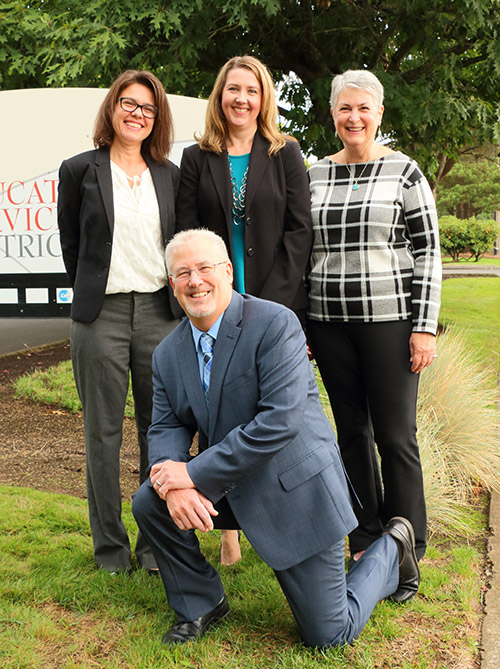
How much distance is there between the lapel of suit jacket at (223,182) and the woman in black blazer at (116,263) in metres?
0.24

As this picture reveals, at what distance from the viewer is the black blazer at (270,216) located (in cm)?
316

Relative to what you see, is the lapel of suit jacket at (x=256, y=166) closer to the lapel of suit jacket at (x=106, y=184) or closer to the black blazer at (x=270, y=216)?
the black blazer at (x=270, y=216)

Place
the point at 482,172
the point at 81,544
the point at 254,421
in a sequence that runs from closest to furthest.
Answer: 1. the point at 254,421
2. the point at 81,544
3. the point at 482,172

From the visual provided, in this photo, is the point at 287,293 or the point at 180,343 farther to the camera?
the point at 287,293

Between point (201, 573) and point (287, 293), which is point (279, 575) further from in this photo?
point (287, 293)

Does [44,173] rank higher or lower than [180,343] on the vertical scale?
higher

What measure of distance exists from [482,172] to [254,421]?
4713 cm

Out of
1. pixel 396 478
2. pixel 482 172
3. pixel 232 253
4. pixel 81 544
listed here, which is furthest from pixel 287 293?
pixel 482 172

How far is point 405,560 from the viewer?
306cm

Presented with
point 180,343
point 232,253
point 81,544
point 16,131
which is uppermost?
point 16,131

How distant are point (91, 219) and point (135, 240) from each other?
21cm

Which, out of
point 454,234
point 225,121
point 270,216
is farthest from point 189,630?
point 454,234

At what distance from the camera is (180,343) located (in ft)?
8.98

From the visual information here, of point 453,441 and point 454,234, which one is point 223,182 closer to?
point 453,441
